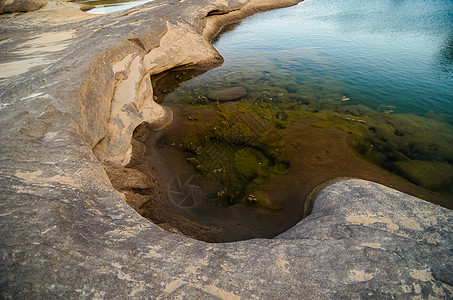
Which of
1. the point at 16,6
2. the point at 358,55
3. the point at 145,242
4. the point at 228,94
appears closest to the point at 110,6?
the point at 16,6

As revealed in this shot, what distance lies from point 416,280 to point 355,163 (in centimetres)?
296

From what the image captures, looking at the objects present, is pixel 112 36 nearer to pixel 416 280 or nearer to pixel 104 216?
pixel 104 216

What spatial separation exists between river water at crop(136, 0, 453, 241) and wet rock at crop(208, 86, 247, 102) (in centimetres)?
30

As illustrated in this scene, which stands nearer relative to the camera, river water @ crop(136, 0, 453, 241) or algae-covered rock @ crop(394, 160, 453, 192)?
river water @ crop(136, 0, 453, 241)

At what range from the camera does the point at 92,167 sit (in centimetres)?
306

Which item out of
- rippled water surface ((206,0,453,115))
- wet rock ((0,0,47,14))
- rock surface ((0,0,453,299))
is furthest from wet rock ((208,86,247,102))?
wet rock ((0,0,47,14))

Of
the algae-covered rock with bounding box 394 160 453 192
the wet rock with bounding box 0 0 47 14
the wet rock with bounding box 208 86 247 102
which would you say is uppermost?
the wet rock with bounding box 0 0 47 14

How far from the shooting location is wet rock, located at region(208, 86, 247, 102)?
24.3ft

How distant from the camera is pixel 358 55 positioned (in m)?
10.2

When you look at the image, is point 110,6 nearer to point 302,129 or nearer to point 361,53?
point 361,53

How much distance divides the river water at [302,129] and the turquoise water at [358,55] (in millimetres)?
62

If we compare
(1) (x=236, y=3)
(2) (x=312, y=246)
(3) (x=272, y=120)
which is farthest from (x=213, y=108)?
(1) (x=236, y=3)

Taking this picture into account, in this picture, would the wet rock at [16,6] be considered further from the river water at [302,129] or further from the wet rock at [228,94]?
the wet rock at [228,94]

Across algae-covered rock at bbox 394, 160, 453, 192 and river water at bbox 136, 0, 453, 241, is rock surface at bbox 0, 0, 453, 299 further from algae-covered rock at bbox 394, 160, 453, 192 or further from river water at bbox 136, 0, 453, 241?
algae-covered rock at bbox 394, 160, 453, 192
